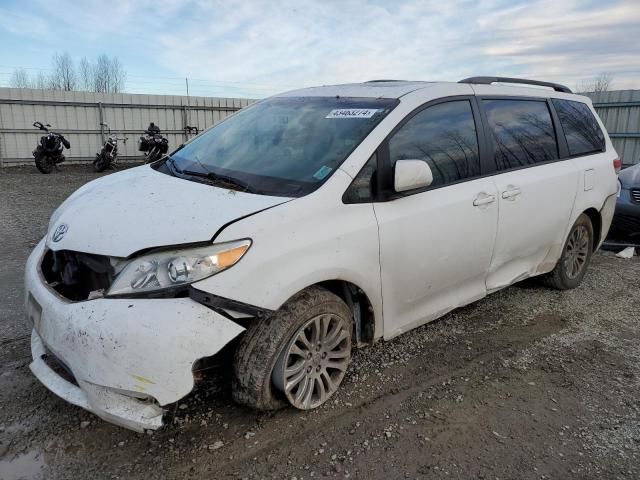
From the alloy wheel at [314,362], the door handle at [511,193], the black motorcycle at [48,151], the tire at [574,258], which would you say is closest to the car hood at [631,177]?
the tire at [574,258]

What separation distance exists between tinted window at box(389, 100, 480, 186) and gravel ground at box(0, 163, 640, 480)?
127 cm

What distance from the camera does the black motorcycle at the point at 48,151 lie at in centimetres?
1379

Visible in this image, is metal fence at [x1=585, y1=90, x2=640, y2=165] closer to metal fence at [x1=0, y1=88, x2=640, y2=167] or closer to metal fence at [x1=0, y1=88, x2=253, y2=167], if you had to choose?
metal fence at [x1=0, y1=88, x2=640, y2=167]

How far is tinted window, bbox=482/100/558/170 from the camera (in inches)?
153

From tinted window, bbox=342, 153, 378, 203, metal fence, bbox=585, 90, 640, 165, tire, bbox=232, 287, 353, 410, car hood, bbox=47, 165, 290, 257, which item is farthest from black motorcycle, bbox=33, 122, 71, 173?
metal fence, bbox=585, 90, 640, 165

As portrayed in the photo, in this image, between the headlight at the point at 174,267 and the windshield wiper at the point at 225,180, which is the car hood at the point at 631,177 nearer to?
the windshield wiper at the point at 225,180

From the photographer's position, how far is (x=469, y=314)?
4.38 metres

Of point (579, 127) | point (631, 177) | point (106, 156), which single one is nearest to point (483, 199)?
point (579, 127)

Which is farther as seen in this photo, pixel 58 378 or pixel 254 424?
pixel 254 424

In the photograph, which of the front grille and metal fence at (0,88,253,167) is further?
metal fence at (0,88,253,167)

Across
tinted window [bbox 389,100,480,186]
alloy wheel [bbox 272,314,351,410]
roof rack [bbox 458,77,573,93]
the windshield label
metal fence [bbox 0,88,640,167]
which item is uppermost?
metal fence [bbox 0,88,640,167]

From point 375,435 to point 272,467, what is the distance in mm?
576

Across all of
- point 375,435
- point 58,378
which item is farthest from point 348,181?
point 58,378

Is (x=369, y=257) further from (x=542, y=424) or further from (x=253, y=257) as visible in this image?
(x=542, y=424)
